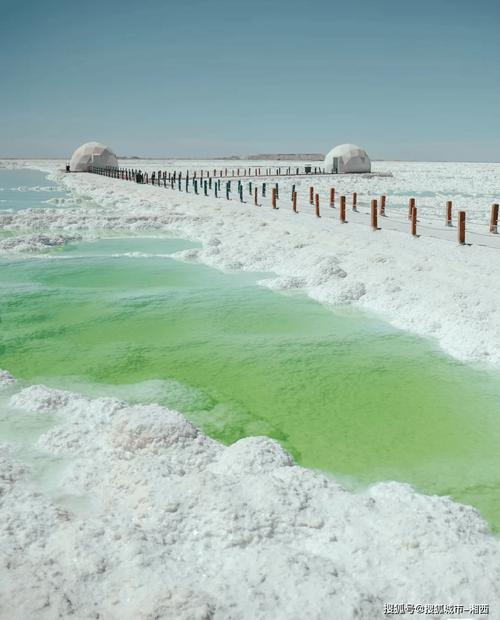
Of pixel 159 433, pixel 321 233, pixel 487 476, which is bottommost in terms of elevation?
pixel 487 476

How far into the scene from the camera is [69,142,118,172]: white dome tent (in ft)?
261

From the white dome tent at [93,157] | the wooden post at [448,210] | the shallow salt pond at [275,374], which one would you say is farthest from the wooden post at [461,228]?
the white dome tent at [93,157]

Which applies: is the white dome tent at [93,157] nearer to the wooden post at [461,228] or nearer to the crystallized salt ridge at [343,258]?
the crystallized salt ridge at [343,258]

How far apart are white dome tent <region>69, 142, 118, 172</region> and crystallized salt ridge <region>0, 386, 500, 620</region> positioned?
7926 cm

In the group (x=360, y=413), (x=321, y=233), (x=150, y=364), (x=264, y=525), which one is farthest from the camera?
(x=321, y=233)

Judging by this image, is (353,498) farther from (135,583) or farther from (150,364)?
(150,364)

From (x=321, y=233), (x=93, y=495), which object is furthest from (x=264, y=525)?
(x=321, y=233)

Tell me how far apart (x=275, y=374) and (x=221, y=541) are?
3972mm

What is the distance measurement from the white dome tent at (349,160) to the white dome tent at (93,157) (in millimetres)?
30657

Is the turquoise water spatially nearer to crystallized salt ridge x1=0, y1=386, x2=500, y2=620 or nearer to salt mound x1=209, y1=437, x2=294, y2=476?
salt mound x1=209, y1=437, x2=294, y2=476

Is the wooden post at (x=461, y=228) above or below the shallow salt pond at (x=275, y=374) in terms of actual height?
above

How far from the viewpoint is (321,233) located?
685 inches

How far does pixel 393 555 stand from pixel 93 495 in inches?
90.7

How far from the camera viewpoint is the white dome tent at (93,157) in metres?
79.5
